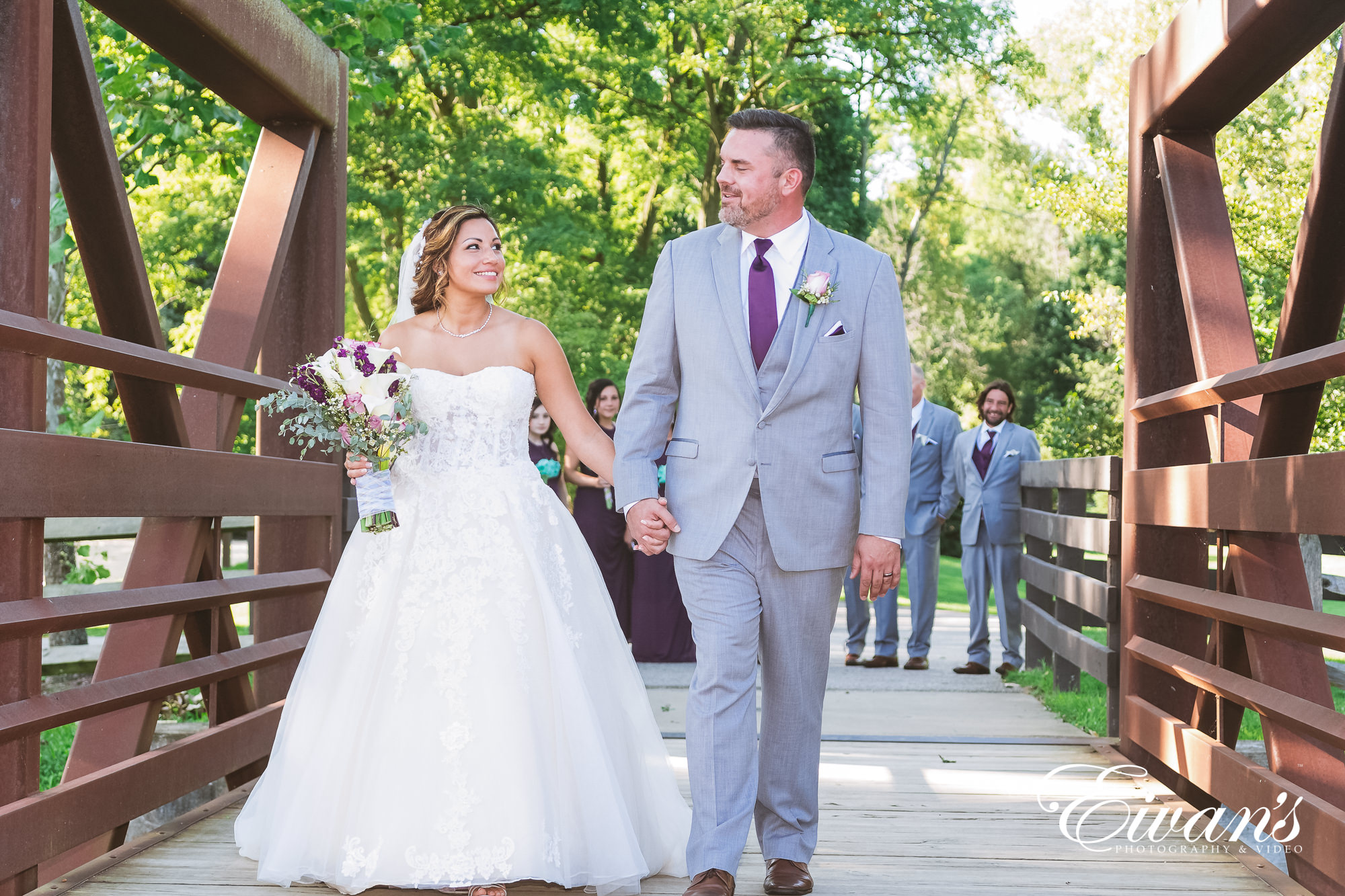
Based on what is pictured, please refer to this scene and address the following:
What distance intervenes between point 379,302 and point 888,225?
1789 cm

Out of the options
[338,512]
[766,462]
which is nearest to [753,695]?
[766,462]

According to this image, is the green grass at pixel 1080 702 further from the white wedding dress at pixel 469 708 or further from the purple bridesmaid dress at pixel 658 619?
the white wedding dress at pixel 469 708

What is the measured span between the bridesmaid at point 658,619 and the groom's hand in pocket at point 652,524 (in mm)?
6037

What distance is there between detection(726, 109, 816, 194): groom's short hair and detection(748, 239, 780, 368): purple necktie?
281 millimetres

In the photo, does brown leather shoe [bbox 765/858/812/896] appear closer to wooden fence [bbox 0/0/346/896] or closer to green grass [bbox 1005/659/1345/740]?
wooden fence [bbox 0/0/346/896]

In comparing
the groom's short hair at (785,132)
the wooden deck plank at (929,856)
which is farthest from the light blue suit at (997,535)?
the groom's short hair at (785,132)

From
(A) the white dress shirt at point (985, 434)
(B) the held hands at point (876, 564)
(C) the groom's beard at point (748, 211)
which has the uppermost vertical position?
(C) the groom's beard at point (748, 211)

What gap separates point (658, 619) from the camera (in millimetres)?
9664

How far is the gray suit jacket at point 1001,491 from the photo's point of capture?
898cm

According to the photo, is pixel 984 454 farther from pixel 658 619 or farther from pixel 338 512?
pixel 338 512

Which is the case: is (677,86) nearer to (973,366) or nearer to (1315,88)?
(1315,88)

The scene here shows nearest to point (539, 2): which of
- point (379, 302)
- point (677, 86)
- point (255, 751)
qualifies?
point (677, 86)

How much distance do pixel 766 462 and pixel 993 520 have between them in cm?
582

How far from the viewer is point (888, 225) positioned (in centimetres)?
3512
